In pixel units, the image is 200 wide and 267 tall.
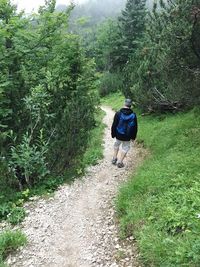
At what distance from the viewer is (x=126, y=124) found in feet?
37.6

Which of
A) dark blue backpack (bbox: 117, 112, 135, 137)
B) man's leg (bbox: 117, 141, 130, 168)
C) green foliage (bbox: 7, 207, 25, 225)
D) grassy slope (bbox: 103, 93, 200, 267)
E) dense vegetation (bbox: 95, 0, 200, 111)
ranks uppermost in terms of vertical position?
dense vegetation (bbox: 95, 0, 200, 111)

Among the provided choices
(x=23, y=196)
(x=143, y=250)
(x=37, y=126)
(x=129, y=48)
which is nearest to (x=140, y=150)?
(x=37, y=126)

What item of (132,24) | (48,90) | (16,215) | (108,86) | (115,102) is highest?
(132,24)

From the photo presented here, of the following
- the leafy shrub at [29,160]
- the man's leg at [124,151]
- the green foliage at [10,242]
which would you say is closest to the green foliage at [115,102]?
the man's leg at [124,151]

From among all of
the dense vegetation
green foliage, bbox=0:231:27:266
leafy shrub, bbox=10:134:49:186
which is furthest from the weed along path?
the dense vegetation

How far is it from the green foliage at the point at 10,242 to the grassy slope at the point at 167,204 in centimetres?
210

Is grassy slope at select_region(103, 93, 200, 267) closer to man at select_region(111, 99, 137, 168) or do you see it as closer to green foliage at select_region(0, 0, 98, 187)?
man at select_region(111, 99, 137, 168)

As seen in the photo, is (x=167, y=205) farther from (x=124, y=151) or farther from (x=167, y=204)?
(x=124, y=151)

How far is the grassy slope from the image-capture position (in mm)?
6180

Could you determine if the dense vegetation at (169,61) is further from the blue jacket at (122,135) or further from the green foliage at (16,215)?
the green foliage at (16,215)

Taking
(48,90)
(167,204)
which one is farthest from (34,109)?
(167,204)

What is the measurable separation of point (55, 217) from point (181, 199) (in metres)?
2.90

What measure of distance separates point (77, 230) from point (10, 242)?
1427 mm

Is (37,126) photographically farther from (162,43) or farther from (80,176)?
(162,43)
